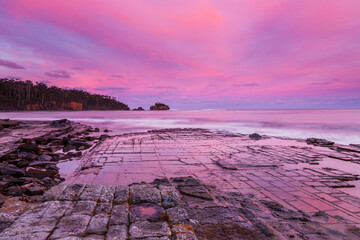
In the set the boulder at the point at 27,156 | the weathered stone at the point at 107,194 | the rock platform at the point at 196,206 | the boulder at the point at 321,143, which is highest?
the boulder at the point at 321,143

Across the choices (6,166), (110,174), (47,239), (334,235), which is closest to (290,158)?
(334,235)

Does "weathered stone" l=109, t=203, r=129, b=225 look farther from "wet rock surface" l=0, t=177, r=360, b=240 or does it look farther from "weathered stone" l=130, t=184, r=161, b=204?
"weathered stone" l=130, t=184, r=161, b=204

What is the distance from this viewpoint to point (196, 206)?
4.65m

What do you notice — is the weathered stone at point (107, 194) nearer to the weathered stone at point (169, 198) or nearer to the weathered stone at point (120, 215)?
the weathered stone at point (120, 215)

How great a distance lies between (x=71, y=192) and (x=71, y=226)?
1.26 metres

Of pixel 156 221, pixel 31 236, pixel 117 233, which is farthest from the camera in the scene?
pixel 156 221

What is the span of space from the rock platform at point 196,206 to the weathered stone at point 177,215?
2cm

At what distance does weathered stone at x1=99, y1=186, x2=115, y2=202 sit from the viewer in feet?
13.8

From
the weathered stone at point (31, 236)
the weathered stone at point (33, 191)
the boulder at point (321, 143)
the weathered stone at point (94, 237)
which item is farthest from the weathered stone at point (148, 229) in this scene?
the boulder at point (321, 143)

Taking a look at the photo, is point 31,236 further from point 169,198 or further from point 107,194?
point 169,198

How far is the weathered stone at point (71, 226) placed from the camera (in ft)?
10.1

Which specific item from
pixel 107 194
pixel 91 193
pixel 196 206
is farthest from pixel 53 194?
pixel 196 206

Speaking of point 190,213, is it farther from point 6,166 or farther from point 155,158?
point 6,166

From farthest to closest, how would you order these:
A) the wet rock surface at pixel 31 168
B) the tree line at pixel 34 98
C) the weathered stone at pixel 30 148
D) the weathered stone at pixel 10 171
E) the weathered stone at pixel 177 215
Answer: the tree line at pixel 34 98
the weathered stone at pixel 30 148
the weathered stone at pixel 10 171
the wet rock surface at pixel 31 168
the weathered stone at pixel 177 215
